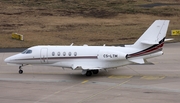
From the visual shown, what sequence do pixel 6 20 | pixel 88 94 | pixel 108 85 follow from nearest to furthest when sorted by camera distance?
pixel 88 94
pixel 108 85
pixel 6 20

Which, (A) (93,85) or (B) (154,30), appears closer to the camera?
(A) (93,85)

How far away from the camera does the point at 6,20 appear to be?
7044 cm

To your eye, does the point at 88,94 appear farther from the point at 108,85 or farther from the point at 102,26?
the point at 102,26

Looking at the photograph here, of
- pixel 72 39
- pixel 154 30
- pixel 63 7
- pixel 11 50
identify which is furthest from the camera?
pixel 63 7

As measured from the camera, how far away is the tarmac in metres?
24.5

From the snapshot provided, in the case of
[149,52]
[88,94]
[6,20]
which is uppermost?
[6,20]

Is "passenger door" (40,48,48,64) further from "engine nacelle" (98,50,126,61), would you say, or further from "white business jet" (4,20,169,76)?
"engine nacelle" (98,50,126,61)

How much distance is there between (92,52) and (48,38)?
989 inches

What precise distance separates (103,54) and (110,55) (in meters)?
0.63

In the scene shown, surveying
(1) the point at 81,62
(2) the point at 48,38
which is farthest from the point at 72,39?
(1) the point at 81,62

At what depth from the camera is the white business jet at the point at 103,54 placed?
101ft

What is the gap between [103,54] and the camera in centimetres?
3136

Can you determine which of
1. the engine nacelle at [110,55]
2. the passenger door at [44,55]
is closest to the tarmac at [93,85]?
the passenger door at [44,55]

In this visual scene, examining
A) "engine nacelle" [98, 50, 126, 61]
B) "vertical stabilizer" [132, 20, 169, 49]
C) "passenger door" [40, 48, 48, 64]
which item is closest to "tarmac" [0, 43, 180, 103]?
"passenger door" [40, 48, 48, 64]
